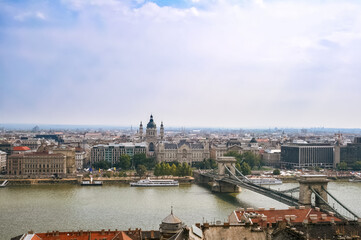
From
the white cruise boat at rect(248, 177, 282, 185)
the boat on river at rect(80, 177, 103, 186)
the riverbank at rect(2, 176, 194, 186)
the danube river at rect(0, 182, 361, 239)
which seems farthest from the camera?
the white cruise boat at rect(248, 177, 282, 185)

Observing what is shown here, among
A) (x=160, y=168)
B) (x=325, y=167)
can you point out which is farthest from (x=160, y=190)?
(x=325, y=167)

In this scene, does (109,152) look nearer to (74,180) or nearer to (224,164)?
(74,180)

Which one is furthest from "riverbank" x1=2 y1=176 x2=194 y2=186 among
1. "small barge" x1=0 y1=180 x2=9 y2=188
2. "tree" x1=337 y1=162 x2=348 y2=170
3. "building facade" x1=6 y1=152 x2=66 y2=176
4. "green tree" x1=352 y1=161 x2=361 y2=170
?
"green tree" x1=352 y1=161 x2=361 y2=170

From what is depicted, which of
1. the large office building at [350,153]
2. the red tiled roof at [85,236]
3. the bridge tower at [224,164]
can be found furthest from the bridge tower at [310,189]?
the large office building at [350,153]

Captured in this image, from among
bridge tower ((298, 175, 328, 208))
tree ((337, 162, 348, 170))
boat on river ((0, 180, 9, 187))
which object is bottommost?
boat on river ((0, 180, 9, 187))

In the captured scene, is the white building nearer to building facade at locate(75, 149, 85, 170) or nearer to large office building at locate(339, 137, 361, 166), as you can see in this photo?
building facade at locate(75, 149, 85, 170)
